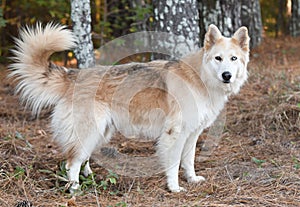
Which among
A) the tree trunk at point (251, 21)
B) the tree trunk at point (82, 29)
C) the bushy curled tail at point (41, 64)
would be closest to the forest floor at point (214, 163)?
the bushy curled tail at point (41, 64)

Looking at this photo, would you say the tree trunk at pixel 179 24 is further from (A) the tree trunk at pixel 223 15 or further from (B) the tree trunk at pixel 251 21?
(B) the tree trunk at pixel 251 21

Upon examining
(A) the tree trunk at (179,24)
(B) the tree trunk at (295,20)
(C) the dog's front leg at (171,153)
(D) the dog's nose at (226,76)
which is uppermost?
(A) the tree trunk at (179,24)

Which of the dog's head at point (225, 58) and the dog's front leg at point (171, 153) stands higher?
the dog's head at point (225, 58)

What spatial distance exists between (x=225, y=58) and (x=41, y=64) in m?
1.69

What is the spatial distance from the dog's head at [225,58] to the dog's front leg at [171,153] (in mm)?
635

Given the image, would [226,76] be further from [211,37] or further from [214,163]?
[214,163]

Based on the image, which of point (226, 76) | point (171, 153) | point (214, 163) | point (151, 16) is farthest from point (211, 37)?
point (151, 16)

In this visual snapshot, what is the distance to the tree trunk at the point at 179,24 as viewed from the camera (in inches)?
228

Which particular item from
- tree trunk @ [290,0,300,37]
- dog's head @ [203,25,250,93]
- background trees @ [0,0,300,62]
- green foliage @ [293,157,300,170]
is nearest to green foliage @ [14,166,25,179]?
dog's head @ [203,25,250,93]

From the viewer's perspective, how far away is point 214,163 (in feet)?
15.5

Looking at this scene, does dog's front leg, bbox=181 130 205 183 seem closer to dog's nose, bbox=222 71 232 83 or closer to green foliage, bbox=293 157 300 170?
dog's nose, bbox=222 71 232 83

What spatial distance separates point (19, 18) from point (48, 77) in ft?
19.7

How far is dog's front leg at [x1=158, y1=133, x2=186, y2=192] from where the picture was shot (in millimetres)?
4176

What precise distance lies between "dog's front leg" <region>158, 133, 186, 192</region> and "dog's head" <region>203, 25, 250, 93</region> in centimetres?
64
